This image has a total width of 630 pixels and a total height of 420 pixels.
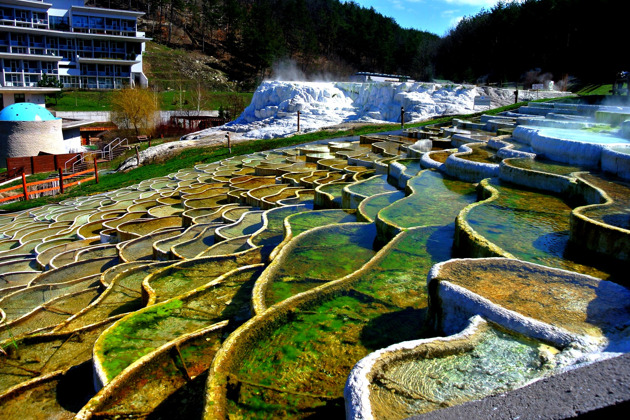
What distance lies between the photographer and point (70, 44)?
148 feet

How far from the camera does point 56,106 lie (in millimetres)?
38062

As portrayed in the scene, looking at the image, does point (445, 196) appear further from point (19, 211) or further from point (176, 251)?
point (19, 211)

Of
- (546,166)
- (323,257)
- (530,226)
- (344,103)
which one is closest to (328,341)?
(323,257)

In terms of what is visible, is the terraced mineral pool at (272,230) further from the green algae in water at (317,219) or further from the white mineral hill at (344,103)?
the white mineral hill at (344,103)

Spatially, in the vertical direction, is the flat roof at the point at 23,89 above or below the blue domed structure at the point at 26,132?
above

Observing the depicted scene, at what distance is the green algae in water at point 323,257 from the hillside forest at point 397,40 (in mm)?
24894

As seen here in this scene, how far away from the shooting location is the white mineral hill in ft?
85.9

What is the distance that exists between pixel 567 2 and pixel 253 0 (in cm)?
5256

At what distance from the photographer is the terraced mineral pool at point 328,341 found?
102 inches

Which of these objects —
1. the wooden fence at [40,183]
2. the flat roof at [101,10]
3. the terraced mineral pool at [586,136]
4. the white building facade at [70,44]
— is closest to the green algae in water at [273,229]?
the terraced mineral pool at [586,136]

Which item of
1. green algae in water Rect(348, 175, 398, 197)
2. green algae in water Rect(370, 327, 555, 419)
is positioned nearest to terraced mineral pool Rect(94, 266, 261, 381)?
green algae in water Rect(370, 327, 555, 419)

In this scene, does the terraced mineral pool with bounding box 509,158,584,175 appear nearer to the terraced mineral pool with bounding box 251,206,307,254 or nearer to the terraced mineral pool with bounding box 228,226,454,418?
the terraced mineral pool with bounding box 228,226,454,418

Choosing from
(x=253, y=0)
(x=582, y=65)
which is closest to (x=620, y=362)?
(x=582, y=65)

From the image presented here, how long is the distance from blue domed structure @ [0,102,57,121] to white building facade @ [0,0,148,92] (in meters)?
20.5
